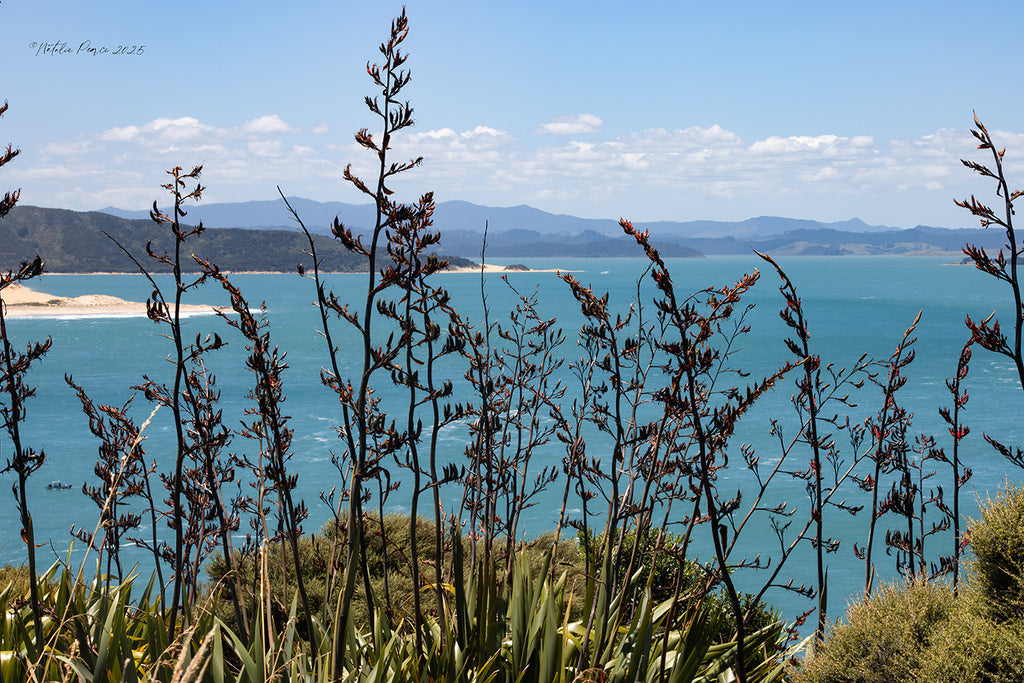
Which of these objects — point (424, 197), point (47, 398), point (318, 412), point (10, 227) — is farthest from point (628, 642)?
point (10, 227)

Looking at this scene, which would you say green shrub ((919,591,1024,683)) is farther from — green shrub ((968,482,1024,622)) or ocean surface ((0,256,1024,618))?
ocean surface ((0,256,1024,618))

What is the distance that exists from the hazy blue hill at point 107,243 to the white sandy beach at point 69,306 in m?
12.0

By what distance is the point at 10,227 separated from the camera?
96.1 meters

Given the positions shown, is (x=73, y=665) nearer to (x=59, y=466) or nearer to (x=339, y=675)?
(x=339, y=675)

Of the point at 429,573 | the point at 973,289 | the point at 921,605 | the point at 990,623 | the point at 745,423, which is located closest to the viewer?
the point at 990,623

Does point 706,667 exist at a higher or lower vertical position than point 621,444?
lower

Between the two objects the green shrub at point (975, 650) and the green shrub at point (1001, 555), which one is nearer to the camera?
the green shrub at point (975, 650)

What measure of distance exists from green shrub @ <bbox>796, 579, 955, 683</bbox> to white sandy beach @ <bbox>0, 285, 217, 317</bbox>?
69.9 m

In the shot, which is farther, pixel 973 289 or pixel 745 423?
pixel 973 289

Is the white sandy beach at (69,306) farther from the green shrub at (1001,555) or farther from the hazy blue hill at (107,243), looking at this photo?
the green shrub at (1001,555)

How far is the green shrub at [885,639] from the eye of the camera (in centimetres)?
355

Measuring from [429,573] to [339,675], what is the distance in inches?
221

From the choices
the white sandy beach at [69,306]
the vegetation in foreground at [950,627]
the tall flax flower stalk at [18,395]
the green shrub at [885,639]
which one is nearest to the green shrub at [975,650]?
the vegetation in foreground at [950,627]

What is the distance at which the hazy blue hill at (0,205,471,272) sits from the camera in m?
98.7
